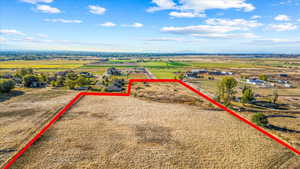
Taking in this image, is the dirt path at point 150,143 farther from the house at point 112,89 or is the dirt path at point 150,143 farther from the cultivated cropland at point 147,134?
the house at point 112,89

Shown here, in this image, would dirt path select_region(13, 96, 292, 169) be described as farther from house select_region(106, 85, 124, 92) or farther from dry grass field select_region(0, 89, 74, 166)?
house select_region(106, 85, 124, 92)

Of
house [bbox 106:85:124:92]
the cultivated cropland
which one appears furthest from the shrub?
house [bbox 106:85:124:92]

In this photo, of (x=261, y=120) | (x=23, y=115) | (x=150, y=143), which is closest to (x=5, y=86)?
(x=23, y=115)

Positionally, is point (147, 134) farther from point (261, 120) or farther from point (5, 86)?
point (5, 86)

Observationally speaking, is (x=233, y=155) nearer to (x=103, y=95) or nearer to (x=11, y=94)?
(x=103, y=95)

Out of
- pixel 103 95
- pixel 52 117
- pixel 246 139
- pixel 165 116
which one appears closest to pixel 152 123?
pixel 165 116

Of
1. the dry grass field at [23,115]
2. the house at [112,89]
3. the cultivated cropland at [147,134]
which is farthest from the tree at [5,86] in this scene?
the house at [112,89]
